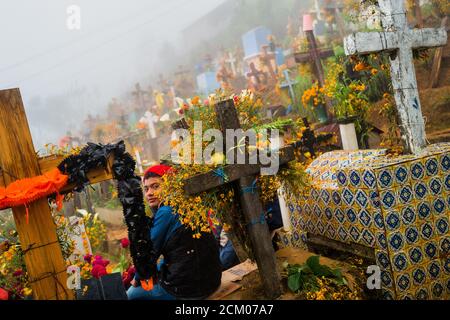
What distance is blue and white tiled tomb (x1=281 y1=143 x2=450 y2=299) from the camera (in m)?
3.62

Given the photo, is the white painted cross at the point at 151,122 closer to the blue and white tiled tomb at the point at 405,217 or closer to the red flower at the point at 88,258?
the red flower at the point at 88,258

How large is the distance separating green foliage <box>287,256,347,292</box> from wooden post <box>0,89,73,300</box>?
2.00m

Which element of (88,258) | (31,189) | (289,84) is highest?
(289,84)

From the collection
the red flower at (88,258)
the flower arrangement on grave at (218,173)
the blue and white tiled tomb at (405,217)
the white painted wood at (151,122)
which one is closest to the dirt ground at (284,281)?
the blue and white tiled tomb at (405,217)

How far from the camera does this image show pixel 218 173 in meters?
3.27

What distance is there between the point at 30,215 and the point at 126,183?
0.80 m

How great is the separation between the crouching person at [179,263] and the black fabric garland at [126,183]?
1.66ft

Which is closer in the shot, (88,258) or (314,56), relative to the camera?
(88,258)

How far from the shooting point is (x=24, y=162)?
3014 mm

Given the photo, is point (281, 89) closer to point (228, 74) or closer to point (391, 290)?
point (228, 74)

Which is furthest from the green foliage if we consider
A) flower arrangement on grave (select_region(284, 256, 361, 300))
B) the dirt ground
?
the dirt ground

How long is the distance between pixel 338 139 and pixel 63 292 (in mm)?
6388

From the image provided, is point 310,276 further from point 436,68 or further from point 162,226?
point 436,68

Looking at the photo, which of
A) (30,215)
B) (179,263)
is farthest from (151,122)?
(30,215)
